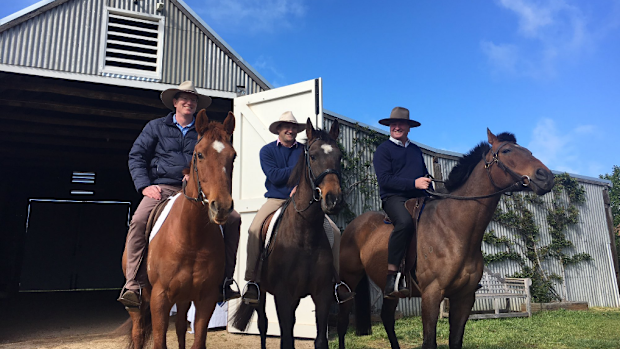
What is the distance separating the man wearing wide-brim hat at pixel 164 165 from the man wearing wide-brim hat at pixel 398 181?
1.72m

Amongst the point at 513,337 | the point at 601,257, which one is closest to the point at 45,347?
the point at 513,337

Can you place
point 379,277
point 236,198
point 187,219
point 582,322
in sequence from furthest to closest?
point 582,322, point 236,198, point 379,277, point 187,219

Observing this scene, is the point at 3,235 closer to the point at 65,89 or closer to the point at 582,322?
the point at 65,89

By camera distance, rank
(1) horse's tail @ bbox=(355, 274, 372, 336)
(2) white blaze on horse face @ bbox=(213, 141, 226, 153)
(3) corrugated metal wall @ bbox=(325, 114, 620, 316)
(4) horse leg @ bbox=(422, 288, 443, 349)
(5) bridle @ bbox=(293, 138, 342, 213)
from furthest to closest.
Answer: (3) corrugated metal wall @ bbox=(325, 114, 620, 316) < (1) horse's tail @ bbox=(355, 274, 372, 336) < (4) horse leg @ bbox=(422, 288, 443, 349) < (5) bridle @ bbox=(293, 138, 342, 213) < (2) white blaze on horse face @ bbox=(213, 141, 226, 153)

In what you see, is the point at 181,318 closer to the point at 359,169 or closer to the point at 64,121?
the point at 359,169

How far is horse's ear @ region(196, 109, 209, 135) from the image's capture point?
3.07 m

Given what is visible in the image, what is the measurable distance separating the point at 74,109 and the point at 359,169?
611 cm

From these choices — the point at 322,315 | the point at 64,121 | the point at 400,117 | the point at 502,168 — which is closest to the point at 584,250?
the point at 502,168

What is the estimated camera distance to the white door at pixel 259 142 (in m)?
6.21

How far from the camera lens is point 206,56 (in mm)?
7305

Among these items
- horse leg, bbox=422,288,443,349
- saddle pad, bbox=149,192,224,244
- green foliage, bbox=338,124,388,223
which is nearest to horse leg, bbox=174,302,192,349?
saddle pad, bbox=149,192,224,244

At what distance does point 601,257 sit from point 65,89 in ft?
50.0

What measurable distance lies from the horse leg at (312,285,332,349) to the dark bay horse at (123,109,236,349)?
3.15ft

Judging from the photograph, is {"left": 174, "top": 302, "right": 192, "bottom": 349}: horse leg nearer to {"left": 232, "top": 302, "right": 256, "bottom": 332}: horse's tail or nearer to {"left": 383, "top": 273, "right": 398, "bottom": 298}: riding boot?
{"left": 232, "top": 302, "right": 256, "bottom": 332}: horse's tail
